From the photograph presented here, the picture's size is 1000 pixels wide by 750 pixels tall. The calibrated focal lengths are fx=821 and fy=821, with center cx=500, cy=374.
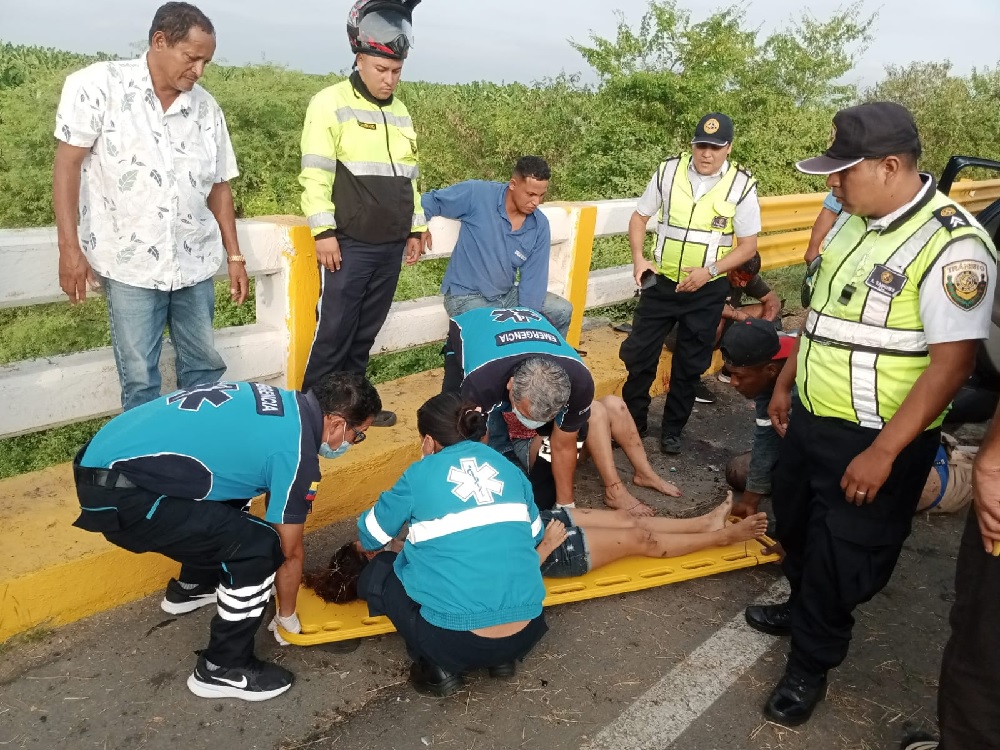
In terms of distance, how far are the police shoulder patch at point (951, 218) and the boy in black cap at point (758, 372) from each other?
130 centimetres

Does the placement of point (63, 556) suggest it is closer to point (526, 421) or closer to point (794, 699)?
point (526, 421)

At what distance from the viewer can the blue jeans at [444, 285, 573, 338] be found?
471 centimetres

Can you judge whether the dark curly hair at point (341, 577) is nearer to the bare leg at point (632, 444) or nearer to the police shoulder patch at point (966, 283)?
the bare leg at point (632, 444)

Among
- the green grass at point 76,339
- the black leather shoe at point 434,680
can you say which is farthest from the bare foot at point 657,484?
the black leather shoe at point 434,680

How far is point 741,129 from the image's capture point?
15.0m

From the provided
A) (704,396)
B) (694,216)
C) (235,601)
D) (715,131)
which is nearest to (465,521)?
(235,601)

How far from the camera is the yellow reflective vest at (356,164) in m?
3.87

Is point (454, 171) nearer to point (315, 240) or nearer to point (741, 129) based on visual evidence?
point (741, 129)

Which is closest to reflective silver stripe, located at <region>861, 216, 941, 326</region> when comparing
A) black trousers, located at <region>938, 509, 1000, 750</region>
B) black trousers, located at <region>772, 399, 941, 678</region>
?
black trousers, located at <region>772, 399, 941, 678</region>

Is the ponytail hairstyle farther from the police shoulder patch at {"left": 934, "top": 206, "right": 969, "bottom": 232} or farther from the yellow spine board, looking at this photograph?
the police shoulder patch at {"left": 934, "top": 206, "right": 969, "bottom": 232}

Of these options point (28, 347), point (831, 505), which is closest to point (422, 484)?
point (831, 505)

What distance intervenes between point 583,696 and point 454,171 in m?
12.0

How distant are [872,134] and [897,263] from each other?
41 cm

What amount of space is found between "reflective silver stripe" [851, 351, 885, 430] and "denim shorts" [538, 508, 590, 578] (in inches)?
53.5
